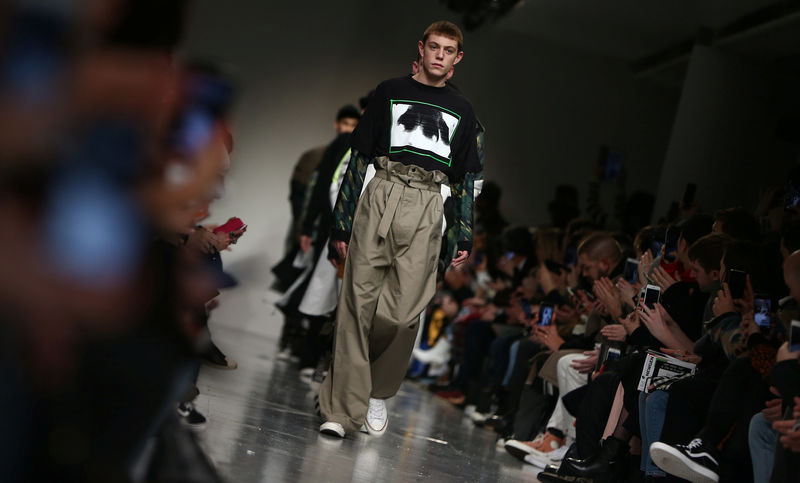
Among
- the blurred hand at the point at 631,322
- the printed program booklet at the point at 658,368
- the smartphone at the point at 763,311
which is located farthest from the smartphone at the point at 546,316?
the smartphone at the point at 763,311

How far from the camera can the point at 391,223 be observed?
138 inches

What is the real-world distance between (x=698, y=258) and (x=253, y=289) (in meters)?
4.61

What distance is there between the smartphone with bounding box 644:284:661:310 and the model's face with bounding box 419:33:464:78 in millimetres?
1032

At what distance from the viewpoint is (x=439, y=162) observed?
356 cm

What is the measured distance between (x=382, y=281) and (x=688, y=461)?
1224mm

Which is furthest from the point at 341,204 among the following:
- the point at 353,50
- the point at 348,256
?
the point at 353,50

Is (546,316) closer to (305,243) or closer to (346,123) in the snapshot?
(305,243)

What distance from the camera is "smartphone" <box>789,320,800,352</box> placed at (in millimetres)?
2615

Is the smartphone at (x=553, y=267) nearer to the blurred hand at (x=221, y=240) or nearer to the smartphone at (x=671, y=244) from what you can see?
the smartphone at (x=671, y=244)

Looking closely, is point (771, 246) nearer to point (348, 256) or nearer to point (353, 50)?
point (348, 256)

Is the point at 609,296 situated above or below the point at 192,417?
above

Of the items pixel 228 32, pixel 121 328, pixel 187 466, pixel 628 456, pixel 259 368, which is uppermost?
pixel 228 32

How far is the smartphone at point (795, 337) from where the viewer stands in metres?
2.62

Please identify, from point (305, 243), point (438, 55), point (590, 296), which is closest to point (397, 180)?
point (438, 55)
